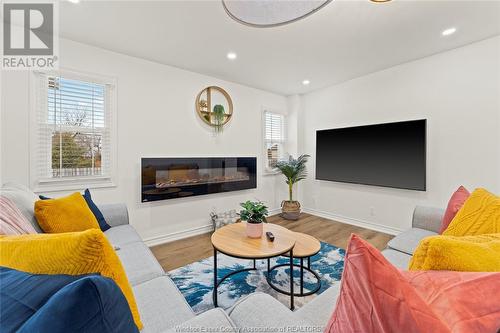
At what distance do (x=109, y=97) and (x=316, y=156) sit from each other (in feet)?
A: 11.6

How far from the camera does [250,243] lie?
6.10 feet

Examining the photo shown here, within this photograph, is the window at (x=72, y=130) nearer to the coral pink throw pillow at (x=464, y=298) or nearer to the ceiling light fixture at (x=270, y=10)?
the ceiling light fixture at (x=270, y=10)

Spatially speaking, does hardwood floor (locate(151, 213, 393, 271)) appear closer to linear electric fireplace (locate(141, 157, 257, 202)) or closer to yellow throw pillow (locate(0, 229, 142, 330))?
linear electric fireplace (locate(141, 157, 257, 202))

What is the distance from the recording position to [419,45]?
8.76ft

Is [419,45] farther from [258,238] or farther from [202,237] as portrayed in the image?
[202,237]

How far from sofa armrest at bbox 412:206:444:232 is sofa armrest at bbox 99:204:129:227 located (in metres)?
2.99

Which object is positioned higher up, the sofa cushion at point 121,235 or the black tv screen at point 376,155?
the black tv screen at point 376,155

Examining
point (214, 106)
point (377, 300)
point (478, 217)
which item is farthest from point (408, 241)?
point (214, 106)

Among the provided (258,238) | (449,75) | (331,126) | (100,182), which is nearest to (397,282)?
(258,238)

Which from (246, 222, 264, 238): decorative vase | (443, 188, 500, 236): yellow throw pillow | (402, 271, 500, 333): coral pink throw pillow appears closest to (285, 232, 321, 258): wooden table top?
(246, 222, 264, 238): decorative vase

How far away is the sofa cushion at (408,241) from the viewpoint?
5.59 ft

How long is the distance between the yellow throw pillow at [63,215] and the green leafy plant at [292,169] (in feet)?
10.5

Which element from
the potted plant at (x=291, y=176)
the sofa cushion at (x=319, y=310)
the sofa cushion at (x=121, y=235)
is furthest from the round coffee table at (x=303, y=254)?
the potted plant at (x=291, y=176)

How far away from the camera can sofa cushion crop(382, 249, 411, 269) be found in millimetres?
1507
